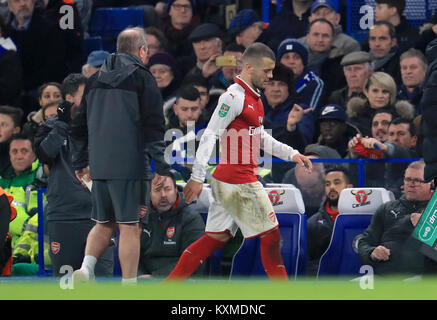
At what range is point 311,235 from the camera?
831 cm

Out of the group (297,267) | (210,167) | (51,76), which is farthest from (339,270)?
(51,76)

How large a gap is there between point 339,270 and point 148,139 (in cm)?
248

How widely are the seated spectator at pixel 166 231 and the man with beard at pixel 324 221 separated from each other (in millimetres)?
938

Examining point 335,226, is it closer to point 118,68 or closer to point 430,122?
point 430,122

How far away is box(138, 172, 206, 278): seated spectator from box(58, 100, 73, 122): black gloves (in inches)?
38.4

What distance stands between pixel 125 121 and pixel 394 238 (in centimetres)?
257

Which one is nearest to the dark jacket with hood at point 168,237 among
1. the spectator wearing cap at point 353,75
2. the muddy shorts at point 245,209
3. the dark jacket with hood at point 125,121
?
the muddy shorts at point 245,209

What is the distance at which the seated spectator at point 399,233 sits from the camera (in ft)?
25.0

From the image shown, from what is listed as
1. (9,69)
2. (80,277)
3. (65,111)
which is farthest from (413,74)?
(80,277)

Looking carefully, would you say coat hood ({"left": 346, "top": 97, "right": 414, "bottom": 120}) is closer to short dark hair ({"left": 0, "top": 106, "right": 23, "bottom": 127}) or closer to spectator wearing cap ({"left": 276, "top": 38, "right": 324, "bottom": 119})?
spectator wearing cap ({"left": 276, "top": 38, "right": 324, "bottom": 119})

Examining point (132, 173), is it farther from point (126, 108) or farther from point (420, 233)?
point (420, 233)

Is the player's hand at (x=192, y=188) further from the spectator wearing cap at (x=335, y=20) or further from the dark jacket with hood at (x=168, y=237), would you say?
the spectator wearing cap at (x=335, y=20)

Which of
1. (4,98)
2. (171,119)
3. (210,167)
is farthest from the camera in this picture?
(4,98)

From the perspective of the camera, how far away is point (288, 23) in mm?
11352
